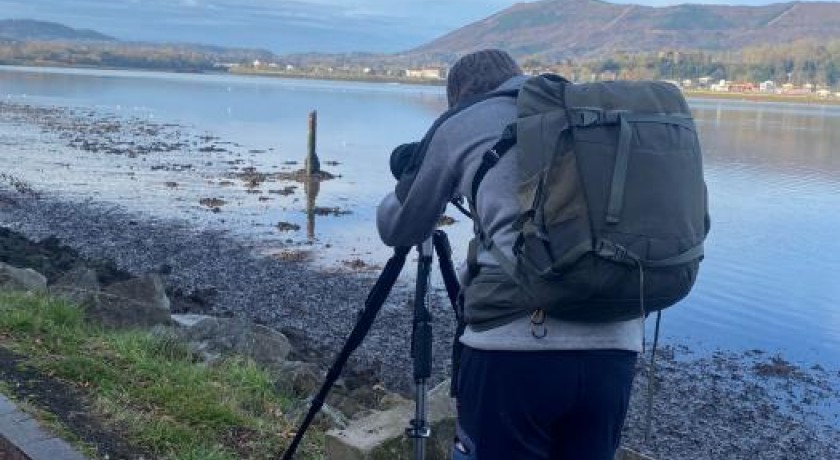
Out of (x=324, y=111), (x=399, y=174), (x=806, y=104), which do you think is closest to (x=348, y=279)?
(x=399, y=174)

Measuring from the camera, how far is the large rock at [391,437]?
374 cm

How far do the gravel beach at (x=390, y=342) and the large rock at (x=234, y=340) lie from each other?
1735 mm

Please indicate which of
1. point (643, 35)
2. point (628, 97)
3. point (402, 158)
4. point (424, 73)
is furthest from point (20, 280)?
point (643, 35)

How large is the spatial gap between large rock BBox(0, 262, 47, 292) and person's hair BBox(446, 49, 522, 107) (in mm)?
6290

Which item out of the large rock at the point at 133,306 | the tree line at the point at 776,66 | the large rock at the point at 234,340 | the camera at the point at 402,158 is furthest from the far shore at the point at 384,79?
the camera at the point at 402,158

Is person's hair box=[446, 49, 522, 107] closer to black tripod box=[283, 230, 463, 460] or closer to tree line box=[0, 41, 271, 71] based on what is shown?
black tripod box=[283, 230, 463, 460]

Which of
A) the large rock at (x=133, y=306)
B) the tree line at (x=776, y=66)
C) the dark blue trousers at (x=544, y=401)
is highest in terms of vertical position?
the tree line at (x=776, y=66)

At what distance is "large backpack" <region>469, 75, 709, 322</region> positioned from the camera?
7.67 ft

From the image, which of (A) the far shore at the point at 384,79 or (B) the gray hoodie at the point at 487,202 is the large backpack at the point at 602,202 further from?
(A) the far shore at the point at 384,79

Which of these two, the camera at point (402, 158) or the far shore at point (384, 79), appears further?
the far shore at point (384, 79)

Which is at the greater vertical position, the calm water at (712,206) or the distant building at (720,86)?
the distant building at (720,86)

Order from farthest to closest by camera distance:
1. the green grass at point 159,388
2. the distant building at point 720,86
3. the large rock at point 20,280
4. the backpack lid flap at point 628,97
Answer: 1. the distant building at point 720,86
2. the large rock at point 20,280
3. the green grass at point 159,388
4. the backpack lid flap at point 628,97

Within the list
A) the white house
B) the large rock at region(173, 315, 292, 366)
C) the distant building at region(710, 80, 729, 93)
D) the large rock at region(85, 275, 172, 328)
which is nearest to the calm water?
the large rock at region(173, 315, 292, 366)

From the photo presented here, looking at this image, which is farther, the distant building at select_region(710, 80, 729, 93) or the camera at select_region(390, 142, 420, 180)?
the distant building at select_region(710, 80, 729, 93)
